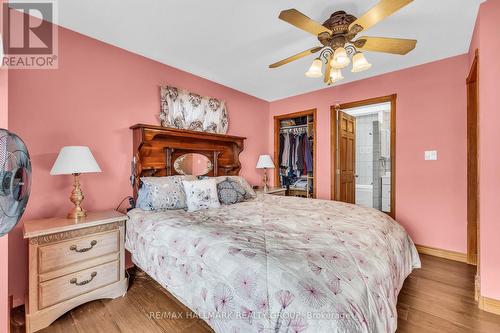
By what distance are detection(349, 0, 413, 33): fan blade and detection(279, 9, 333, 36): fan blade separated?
208 mm

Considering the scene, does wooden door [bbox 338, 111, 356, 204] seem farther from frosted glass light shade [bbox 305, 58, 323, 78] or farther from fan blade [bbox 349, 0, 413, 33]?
fan blade [bbox 349, 0, 413, 33]

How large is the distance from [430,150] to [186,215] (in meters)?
2.99

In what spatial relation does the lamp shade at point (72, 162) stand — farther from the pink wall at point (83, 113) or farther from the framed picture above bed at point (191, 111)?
the framed picture above bed at point (191, 111)

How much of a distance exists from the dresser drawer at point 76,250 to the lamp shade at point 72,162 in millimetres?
538

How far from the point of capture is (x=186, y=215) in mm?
1977

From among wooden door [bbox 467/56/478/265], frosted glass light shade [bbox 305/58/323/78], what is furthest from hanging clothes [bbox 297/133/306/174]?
frosted glass light shade [bbox 305/58/323/78]

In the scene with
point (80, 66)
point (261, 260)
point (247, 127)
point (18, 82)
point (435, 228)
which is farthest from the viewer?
point (247, 127)

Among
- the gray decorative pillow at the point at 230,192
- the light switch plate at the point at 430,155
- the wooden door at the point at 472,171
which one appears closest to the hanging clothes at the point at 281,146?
the gray decorative pillow at the point at 230,192

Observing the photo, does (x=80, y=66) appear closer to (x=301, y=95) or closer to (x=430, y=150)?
(x=301, y=95)

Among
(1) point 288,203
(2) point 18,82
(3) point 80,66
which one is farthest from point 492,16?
(2) point 18,82

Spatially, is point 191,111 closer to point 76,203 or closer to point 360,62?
point 76,203

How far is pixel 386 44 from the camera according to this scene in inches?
69.4

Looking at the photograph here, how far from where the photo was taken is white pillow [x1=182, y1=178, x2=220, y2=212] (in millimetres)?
2250

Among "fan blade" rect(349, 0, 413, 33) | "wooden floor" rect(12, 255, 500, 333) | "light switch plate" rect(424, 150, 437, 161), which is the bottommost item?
"wooden floor" rect(12, 255, 500, 333)
